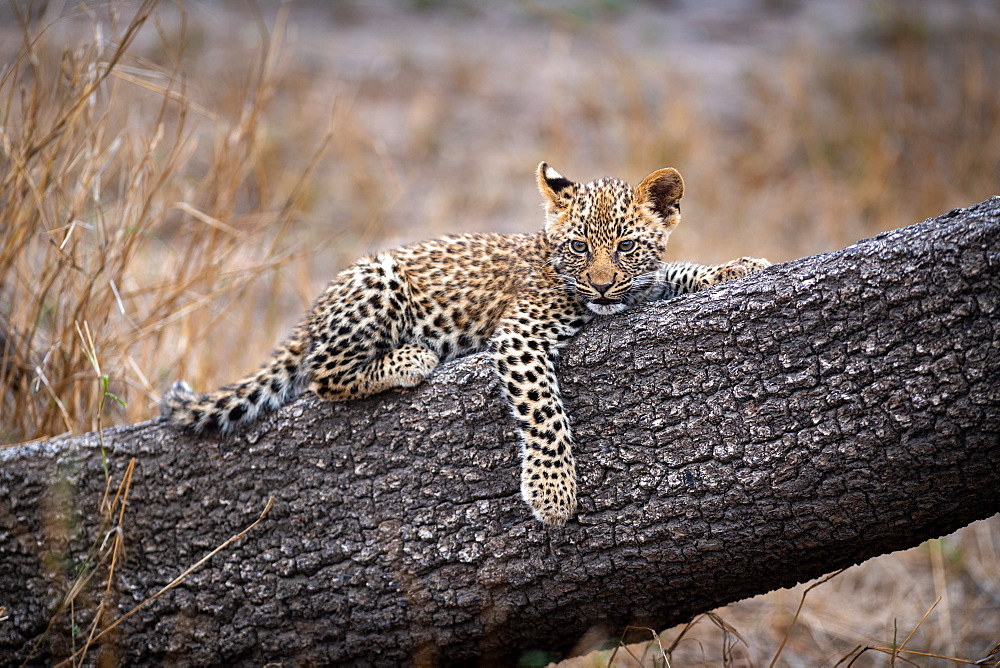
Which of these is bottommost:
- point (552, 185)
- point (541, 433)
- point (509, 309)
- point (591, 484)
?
point (591, 484)

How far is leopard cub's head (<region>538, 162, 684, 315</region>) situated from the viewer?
3.90 meters

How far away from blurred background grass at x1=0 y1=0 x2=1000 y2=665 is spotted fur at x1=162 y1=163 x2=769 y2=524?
4.46 ft

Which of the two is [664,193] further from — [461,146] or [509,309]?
[461,146]

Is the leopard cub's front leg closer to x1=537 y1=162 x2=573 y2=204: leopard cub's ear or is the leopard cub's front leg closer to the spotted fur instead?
the spotted fur

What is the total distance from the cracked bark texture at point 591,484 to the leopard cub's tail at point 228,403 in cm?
10

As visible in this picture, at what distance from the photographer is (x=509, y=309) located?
4145mm

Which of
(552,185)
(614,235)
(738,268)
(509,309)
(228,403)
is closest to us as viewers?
(738,268)

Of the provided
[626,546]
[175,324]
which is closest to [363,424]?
[626,546]

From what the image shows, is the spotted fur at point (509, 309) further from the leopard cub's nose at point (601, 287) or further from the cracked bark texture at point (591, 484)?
the cracked bark texture at point (591, 484)

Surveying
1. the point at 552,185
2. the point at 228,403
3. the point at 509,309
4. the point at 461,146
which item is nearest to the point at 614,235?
the point at 552,185

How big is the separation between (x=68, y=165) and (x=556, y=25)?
11.4m

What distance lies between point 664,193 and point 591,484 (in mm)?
1545

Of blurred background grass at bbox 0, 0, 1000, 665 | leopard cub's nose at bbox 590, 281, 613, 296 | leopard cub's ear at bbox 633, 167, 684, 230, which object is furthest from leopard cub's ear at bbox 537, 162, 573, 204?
blurred background grass at bbox 0, 0, 1000, 665

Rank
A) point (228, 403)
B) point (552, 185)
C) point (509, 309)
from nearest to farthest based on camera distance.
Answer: point (228, 403), point (509, 309), point (552, 185)
